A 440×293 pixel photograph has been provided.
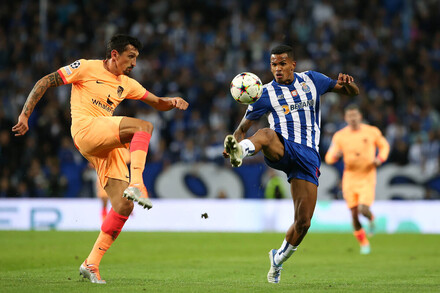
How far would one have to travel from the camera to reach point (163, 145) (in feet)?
59.2

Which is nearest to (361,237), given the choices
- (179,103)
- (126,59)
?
(179,103)

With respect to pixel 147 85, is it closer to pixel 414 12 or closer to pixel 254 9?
pixel 254 9

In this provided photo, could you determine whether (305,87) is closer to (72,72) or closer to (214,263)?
(72,72)

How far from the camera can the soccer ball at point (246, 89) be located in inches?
283

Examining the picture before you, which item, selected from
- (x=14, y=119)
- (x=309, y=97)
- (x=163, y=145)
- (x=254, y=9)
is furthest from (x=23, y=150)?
(x=309, y=97)

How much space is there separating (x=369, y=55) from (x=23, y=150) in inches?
398

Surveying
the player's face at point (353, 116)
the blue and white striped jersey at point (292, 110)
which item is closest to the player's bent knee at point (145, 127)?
the blue and white striped jersey at point (292, 110)

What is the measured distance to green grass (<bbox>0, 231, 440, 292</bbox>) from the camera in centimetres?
697

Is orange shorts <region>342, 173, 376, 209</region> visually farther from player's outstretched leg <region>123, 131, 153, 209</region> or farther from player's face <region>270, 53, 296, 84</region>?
player's outstretched leg <region>123, 131, 153, 209</region>

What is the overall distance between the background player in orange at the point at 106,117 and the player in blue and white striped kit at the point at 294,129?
0.99 meters

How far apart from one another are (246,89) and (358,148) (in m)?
6.36

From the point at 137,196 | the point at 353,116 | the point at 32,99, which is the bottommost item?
the point at 137,196

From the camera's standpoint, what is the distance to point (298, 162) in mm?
7242

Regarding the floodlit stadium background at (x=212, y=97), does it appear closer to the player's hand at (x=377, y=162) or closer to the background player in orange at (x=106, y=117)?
the player's hand at (x=377, y=162)
